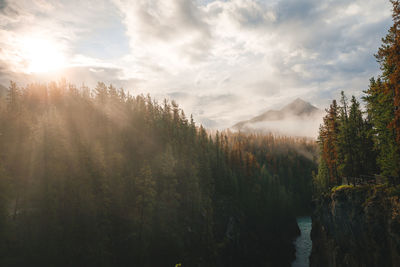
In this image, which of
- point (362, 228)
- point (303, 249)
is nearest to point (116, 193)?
point (362, 228)

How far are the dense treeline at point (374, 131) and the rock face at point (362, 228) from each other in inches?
116

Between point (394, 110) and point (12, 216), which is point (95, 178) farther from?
Answer: point (394, 110)

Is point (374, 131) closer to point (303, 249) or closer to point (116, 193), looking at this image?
point (116, 193)

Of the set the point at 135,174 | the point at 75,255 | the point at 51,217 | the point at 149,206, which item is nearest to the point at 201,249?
the point at 149,206

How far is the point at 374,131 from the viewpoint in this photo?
2741cm

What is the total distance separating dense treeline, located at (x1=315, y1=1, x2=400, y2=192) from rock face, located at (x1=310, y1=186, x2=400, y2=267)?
9.67 feet

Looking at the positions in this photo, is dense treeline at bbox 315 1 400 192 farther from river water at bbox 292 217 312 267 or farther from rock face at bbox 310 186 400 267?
river water at bbox 292 217 312 267

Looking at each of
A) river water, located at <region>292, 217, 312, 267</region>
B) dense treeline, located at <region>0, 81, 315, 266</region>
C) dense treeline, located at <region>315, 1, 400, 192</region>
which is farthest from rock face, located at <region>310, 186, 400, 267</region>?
dense treeline, located at <region>0, 81, 315, 266</region>

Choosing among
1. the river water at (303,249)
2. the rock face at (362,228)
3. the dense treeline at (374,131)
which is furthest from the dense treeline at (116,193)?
the dense treeline at (374,131)

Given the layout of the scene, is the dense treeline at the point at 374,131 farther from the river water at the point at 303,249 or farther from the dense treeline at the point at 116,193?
the dense treeline at the point at 116,193

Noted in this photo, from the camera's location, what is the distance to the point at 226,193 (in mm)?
69375

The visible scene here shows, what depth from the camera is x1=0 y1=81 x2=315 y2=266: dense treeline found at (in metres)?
31.8

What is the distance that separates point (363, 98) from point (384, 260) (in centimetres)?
1908

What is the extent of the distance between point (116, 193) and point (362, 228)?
122 feet
